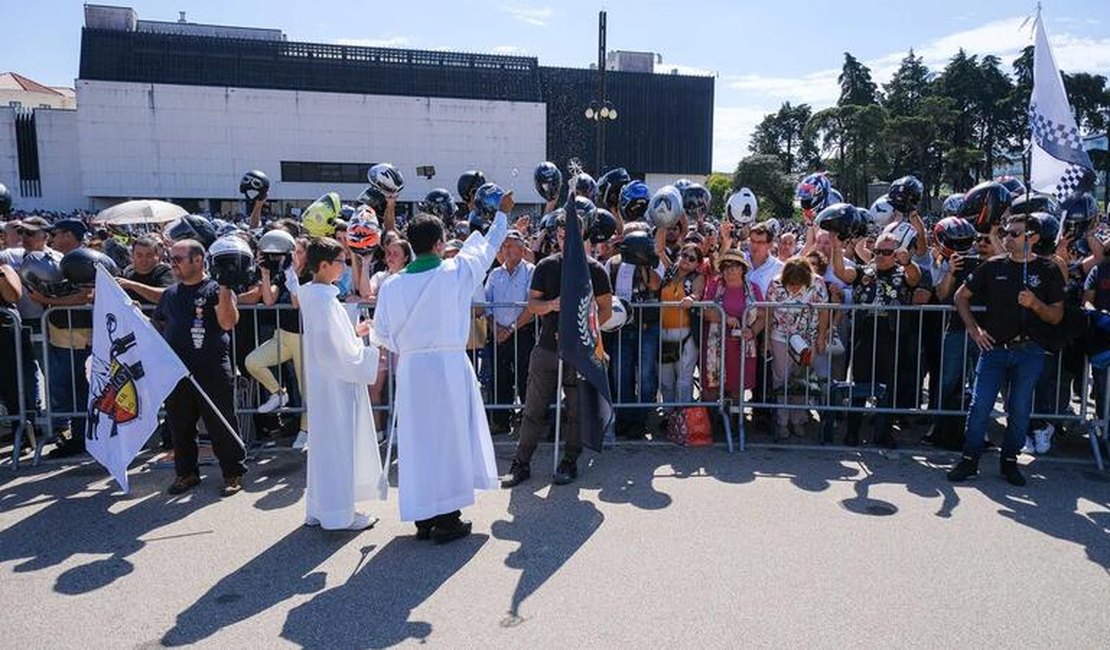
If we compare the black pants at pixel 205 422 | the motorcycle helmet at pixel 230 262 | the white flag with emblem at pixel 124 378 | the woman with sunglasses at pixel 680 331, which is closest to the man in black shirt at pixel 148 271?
the white flag with emblem at pixel 124 378

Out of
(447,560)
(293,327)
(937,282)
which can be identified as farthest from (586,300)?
(937,282)

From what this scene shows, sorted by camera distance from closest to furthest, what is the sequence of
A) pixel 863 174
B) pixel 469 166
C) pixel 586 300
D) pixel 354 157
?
pixel 586 300 < pixel 863 174 < pixel 354 157 < pixel 469 166

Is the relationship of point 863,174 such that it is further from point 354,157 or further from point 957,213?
point 957,213

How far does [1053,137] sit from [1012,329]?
88.3 inches

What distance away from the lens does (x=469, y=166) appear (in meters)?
72.5

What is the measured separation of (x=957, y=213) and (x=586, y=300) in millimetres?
4967

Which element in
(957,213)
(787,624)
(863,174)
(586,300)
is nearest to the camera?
(787,624)

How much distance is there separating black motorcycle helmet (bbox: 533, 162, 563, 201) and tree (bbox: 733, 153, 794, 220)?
49925 mm

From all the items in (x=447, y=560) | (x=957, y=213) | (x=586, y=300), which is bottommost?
(x=447, y=560)

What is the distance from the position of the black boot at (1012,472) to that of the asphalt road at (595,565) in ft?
0.31

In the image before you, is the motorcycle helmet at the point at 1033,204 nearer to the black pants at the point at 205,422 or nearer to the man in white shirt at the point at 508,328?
the man in white shirt at the point at 508,328

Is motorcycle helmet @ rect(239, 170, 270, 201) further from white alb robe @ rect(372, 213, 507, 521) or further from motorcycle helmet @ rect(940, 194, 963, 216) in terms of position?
motorcycle helmet @ rect(940, 194, 963, 216)

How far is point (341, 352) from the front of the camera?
4.97 m

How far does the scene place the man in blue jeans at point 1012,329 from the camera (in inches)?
234
